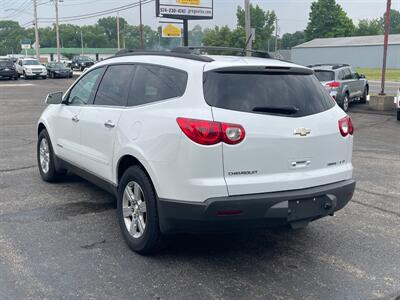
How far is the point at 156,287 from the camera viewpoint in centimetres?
370

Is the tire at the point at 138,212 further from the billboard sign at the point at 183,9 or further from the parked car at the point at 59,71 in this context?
the parked car at the point at 59,71

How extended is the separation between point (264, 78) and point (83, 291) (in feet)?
7.28

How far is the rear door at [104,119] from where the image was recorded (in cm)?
466

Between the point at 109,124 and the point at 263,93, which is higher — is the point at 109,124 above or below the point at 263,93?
below

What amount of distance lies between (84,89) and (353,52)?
72.3m

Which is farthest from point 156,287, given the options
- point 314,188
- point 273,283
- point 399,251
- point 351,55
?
point 351,55

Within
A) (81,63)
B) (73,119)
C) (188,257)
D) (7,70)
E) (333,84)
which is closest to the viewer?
→ (188,257)

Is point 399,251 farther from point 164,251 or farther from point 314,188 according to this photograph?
point 164,251

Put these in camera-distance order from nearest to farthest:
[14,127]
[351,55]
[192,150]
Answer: [192,150]
[14,127]
[351,55]

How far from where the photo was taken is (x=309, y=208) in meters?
3.89

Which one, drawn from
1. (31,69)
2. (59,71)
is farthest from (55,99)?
(59,71)

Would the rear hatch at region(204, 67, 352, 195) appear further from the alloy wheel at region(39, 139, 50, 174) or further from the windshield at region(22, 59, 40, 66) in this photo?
the windshield at region(22, 59, 40, 66)

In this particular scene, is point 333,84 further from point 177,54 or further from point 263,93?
point 263,93

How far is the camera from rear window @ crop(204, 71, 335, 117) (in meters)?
3.76
